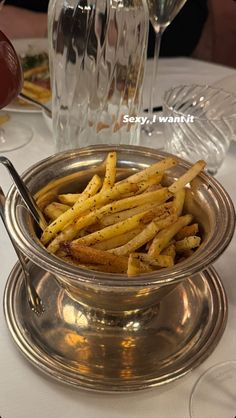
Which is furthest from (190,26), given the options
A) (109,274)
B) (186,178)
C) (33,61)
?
(109,274)

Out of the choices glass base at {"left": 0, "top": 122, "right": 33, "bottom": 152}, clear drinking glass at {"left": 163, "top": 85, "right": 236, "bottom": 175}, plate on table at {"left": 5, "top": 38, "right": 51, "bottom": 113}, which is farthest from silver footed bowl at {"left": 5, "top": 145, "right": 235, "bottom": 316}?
plate on table at {"left": 5, "top": 38, "right": 51, "bottom": 113}

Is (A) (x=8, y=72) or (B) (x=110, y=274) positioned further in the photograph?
(A) (x=8, y=72)

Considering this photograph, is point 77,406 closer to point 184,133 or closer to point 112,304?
point 112,304

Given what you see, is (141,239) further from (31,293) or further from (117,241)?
(31,293)

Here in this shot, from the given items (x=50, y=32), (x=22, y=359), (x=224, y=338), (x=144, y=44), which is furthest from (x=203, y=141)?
(x=22, y=359)

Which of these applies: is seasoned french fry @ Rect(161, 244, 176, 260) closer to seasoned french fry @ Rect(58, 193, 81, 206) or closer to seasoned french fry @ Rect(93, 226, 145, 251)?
seasoned french fry @ Rect(93, 226, 145, 251)

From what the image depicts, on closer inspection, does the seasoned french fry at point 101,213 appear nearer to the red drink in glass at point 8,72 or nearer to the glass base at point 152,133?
the red drink in glass at point 8,72
